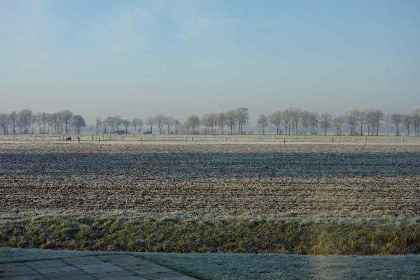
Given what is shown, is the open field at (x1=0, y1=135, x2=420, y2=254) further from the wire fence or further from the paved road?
the wire fence

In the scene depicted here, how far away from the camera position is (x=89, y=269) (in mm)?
7648

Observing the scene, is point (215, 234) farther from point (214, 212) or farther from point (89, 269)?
point (89, 269)

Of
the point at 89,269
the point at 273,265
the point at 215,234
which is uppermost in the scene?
the point at 89,269

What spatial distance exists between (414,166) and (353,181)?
12.2 meters

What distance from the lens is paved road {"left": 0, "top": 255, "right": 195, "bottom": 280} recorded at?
23.7 ft

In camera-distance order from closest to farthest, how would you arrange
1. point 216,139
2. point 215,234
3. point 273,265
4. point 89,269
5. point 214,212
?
point 89,269 → point 273,265 → point 215,234 → point 214,212 → point 216,139

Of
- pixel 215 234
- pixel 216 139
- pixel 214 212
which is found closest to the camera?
pixel 215 234

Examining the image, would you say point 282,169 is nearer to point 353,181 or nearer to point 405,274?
point 353,181

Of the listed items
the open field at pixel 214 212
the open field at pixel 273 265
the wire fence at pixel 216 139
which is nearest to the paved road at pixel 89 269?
the open field at pixel 273 265

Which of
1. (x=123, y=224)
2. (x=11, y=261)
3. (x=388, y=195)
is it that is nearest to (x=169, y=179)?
(x=388, y=195)

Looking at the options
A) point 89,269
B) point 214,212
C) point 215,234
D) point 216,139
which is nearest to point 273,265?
→ point 89,269

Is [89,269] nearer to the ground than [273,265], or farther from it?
farther from it

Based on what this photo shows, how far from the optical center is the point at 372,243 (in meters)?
12.3

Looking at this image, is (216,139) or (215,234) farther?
(216,139)
